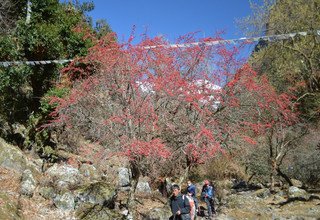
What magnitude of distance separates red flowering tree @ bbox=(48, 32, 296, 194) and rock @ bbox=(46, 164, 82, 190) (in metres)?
2.19

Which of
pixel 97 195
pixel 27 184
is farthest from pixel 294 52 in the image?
pixel 27 184

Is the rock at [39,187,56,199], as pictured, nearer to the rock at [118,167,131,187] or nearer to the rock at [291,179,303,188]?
the rock at [118,167,131,187]

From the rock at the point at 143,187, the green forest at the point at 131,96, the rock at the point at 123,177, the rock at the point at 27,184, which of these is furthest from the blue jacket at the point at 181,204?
A: the rock at the point at 143,187

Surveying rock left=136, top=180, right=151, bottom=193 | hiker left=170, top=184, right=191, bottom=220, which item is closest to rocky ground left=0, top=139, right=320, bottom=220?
rock left=136, top=180, right=151, bottom=193

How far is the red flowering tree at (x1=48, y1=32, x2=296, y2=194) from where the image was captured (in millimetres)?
13086

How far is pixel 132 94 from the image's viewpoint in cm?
1332

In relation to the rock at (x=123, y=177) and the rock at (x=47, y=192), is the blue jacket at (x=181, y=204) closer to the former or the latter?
the rock at (x=47, y=192)

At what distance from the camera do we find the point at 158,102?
1416 cm

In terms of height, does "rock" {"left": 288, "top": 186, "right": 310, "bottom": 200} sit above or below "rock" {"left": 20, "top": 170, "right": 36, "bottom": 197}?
below

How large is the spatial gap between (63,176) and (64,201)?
8.93 ft

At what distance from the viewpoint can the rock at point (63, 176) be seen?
1500 centimetres

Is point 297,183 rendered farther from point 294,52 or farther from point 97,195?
point 97,195

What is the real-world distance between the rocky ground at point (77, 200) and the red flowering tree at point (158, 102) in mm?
2087

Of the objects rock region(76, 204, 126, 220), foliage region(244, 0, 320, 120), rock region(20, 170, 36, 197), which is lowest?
rock region(76, 204, 126, 220)
